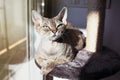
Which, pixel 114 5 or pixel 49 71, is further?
pixel 114 5

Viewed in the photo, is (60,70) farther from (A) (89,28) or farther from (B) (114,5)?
(B) (114,5)

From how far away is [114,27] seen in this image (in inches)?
71.1

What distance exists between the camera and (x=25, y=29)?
1521 mm

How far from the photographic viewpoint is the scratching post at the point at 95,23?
4.23 ft

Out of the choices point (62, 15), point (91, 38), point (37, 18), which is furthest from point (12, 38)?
point (91, 38)

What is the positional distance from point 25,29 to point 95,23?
1.89 feet

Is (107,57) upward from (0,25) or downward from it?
downward

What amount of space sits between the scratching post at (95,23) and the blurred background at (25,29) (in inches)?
18.4

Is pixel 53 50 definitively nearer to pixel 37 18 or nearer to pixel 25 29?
pixel 37 18

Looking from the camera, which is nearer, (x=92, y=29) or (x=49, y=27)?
(x=49, y=27)

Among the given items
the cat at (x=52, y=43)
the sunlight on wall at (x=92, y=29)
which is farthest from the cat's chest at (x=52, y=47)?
the sunlight on wall at (x=92, y=29)

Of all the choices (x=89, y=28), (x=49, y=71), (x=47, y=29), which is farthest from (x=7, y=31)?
(x=89, y=28)

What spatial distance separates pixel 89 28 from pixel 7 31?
0.59 meters

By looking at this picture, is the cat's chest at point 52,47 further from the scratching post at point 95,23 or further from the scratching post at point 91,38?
the scratching post at point 95,23
